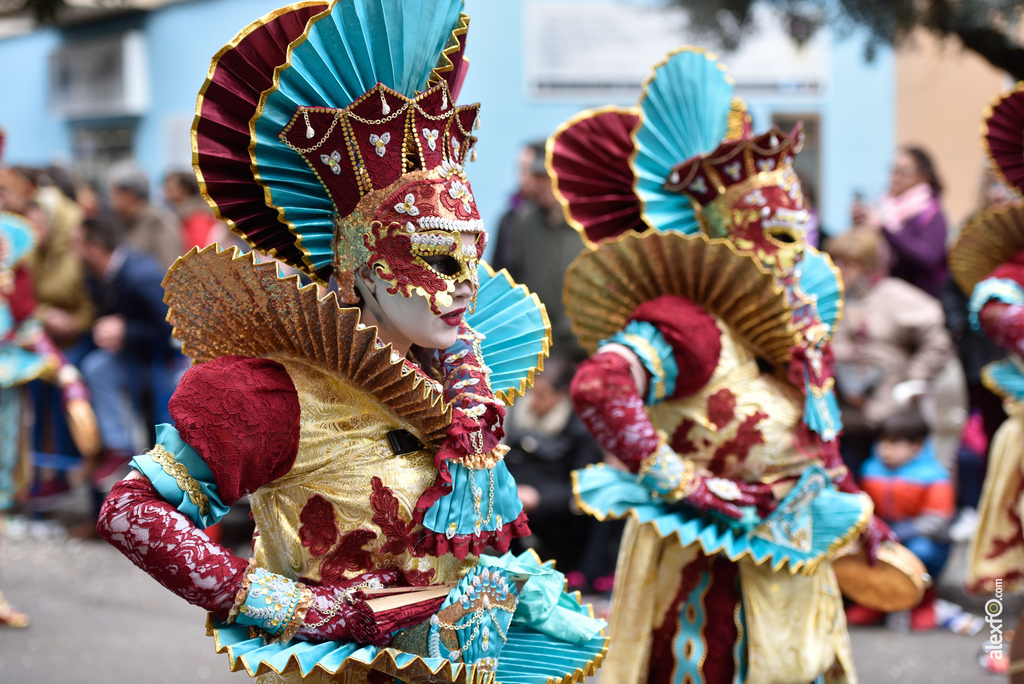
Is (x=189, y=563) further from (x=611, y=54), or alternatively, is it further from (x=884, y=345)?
(x=611, y=54)

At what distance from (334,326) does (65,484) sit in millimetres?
6346

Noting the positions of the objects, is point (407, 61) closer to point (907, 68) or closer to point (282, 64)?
point (282, 64)

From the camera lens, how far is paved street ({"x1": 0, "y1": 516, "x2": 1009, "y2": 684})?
14.7 feet

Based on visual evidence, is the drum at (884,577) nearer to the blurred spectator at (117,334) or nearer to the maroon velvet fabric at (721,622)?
the maroon velvet fabric at (721,622)

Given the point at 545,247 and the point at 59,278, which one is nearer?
the point at 545,247

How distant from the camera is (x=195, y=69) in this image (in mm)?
12172

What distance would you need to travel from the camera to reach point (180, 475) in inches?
73.9

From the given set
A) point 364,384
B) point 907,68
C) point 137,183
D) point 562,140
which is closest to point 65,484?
point 137,183

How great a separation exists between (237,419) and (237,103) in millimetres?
618

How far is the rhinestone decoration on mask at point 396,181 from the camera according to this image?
203 centimetres

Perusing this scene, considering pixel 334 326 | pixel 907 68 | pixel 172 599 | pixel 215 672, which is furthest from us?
pixel 907 68

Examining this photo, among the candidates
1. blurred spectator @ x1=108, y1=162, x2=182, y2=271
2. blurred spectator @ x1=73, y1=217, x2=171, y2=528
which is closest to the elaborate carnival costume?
blurred spectator @ x1=73, y1=217, x2=171, y2=528

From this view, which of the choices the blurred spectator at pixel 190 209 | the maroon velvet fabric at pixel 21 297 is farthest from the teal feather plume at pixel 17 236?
the blurred spectator at pixel 190 209

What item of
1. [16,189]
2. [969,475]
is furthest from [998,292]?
[16,189]
